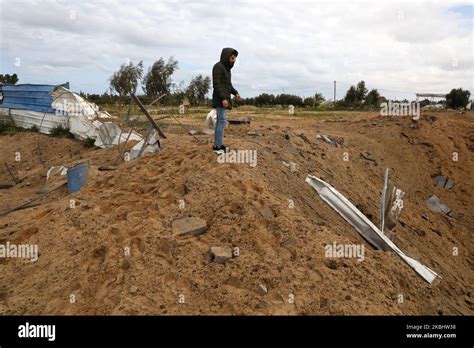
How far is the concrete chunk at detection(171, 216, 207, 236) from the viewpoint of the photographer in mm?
4793

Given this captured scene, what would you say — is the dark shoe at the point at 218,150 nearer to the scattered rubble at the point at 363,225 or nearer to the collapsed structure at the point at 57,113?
the scattered rubble at the point at 363,225

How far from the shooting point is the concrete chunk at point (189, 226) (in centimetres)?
479

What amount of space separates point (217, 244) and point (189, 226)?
0.44 m

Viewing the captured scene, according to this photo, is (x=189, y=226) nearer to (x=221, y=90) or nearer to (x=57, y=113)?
(x=221, y=90)

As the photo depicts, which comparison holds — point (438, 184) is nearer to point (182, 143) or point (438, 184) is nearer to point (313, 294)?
point (182, 143)

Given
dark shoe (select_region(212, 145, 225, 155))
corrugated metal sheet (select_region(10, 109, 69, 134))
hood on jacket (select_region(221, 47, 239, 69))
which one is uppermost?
hood on jacket (select_region(221, 47, 239, 69))

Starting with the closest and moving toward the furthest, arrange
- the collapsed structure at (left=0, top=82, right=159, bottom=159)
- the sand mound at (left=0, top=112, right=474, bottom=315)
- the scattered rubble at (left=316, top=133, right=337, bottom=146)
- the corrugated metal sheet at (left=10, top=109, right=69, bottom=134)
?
the sand mound at (left=0, top=112, right=474, bottom=315) < the scattered rubble at (left=316, top=133, right=337, bottom=146) < the collapsed structure at (left=0, top=82, right=159, bottom=159) < the corrugated metal sheet at (left=10, top=109, right=69, bottom=134)

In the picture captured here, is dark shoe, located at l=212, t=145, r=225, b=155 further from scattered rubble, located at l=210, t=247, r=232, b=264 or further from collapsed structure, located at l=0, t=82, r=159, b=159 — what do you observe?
collapsed structure, located at l=0, t=82, r=159, b=159

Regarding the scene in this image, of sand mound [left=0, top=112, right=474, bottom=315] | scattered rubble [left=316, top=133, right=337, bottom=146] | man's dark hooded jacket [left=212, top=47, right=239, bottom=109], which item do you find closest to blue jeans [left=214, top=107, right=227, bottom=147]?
man's dark hooded jacket [left=212, top=47, right=239, bottom=109]

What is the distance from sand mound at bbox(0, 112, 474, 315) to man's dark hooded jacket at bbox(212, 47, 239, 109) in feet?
2.75

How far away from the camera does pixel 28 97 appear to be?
13.8m

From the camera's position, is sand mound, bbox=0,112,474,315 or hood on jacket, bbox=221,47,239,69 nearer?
sand mound, bbox=0,112,474,315

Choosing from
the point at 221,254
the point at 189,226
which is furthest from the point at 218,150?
the point at 221,254

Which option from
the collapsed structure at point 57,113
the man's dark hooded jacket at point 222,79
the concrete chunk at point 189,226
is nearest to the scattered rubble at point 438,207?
the man's dark hooded jacket at point 222,79
